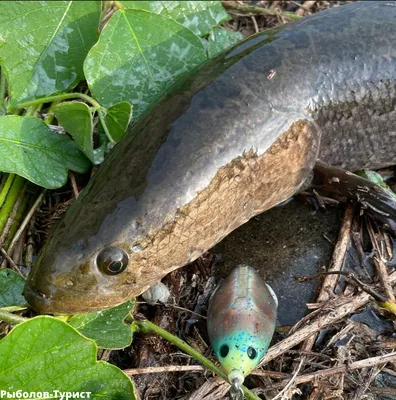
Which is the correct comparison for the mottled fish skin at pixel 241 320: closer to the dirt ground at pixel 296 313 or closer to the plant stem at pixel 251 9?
the dirt ground at pixel 296 313

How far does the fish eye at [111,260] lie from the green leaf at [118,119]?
654 millimetres

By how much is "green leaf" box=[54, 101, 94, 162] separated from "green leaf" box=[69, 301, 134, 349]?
746 millimetres

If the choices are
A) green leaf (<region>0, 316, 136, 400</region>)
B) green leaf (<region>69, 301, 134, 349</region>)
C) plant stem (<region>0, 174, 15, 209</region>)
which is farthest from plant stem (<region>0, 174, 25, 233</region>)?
green leaf (<region>0, 316, 136, 400</region>)

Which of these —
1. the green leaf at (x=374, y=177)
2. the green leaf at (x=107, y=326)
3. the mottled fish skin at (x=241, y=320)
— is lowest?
the green leaf at (x=374, y=177)

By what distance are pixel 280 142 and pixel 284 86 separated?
0.26 m

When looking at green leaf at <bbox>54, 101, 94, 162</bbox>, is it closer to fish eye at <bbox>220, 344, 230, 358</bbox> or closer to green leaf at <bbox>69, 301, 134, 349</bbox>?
green leaf at <bbox>69, 301, 134, 349</bbox>

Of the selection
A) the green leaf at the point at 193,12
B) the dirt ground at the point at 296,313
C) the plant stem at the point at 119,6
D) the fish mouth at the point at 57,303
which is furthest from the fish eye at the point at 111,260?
the green leaf at the point at 193,12

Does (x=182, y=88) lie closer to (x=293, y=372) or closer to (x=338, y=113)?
(x=338, y=113)

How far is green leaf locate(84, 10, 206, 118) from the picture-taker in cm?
279

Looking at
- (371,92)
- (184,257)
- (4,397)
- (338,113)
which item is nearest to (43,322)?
(4,397)

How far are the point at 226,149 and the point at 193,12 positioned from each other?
1.25m

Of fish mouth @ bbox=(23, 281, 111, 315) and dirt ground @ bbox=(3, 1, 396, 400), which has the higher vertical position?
fish mouth @ bbox=(23, 281, 111, 315)

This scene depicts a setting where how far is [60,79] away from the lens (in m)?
2.88

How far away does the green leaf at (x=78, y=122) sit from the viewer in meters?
2.49
